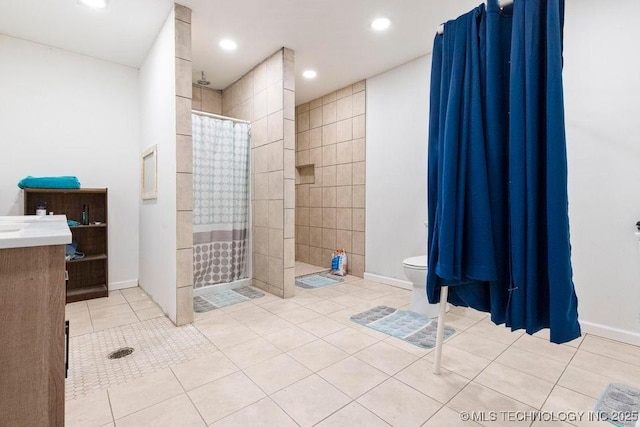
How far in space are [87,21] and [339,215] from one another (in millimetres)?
3212

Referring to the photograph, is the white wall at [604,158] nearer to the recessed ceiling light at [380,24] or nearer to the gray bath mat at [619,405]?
the gray bath mat at [619,405]

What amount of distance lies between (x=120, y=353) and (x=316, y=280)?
86.4 inches

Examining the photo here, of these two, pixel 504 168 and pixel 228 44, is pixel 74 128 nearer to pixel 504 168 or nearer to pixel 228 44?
pixel 228 44

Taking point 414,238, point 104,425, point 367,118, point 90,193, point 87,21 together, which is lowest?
point 104,425

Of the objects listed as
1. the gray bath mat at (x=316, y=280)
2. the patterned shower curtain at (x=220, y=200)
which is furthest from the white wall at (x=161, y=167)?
the gray bath mat at (x=316, y=280)

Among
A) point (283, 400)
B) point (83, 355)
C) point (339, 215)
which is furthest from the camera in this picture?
point (339, 215)

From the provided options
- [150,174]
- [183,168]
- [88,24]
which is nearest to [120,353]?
[183,168]

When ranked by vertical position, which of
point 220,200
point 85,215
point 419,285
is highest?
point 220,200

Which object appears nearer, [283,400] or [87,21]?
[283,400]

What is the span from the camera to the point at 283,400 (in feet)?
4.78

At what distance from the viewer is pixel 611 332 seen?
2.06 meters

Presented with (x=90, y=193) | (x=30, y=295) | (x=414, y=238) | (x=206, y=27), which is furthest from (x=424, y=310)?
(x=90, y=193)

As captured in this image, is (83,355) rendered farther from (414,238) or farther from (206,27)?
(414,238)

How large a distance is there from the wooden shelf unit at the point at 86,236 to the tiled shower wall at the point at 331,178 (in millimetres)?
2578
